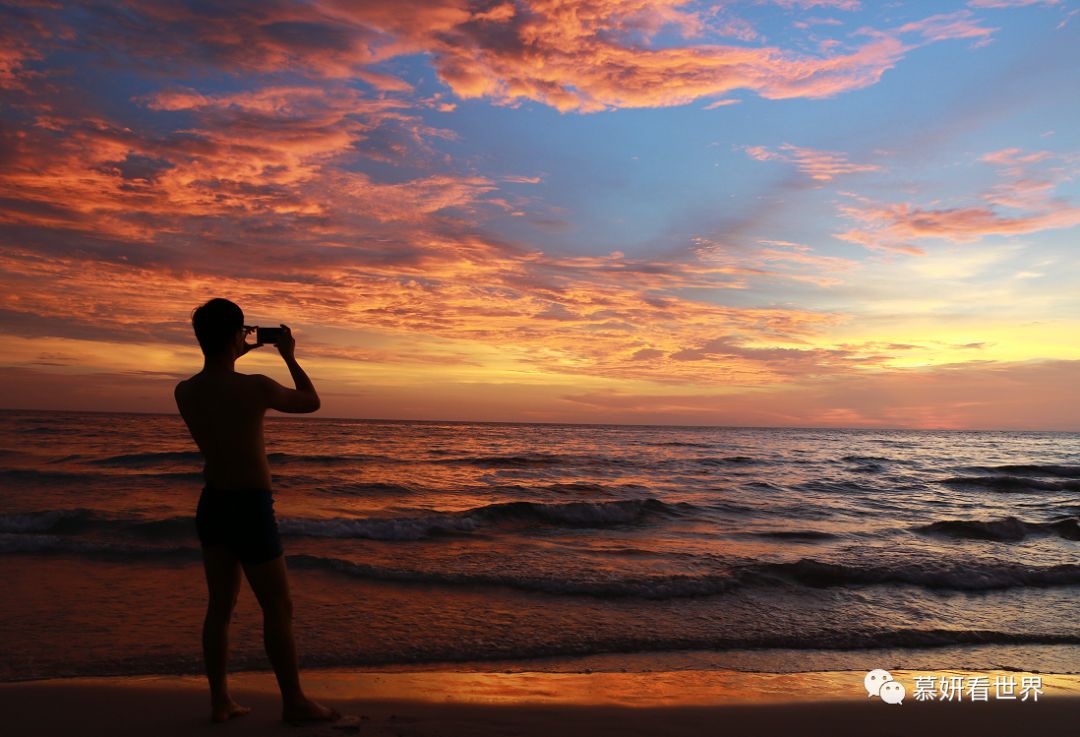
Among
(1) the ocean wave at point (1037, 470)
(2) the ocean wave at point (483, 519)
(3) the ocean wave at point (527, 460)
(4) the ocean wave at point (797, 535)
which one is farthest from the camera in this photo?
(1) the ocean wave at point (1037, 470)

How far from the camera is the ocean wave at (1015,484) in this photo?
2409cm

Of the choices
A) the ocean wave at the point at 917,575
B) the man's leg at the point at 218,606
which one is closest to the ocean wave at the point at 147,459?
the ocean wave at the point at 917,575

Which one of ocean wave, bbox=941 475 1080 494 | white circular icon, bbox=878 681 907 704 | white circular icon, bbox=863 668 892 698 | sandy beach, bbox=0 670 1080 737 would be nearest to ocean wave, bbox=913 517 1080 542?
sandy beach, bbox=0 670 1080 737

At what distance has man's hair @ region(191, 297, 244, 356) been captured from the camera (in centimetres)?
334

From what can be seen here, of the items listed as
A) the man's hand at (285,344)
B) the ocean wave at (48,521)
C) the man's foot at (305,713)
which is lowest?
the ocean wave at (48,521)

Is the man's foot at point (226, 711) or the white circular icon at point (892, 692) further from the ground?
the man's foot at point (226, 711)

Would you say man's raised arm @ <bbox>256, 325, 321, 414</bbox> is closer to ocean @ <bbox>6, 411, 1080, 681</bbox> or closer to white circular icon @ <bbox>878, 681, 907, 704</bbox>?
ocean @ <bbox>6, 411, 1080, 681</bbox>

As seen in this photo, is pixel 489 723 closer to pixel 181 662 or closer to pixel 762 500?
pixel 181 662

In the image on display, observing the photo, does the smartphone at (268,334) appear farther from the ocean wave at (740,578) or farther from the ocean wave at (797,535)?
the ocean wave at (797,535)

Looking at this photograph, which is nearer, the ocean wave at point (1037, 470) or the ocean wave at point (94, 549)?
the ocean wave at point (94, 549)

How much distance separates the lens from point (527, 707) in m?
4.40

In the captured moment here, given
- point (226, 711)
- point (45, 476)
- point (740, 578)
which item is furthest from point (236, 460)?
point (45, 476)

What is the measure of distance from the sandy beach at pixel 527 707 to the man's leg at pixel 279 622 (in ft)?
0.69

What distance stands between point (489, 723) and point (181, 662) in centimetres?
285
